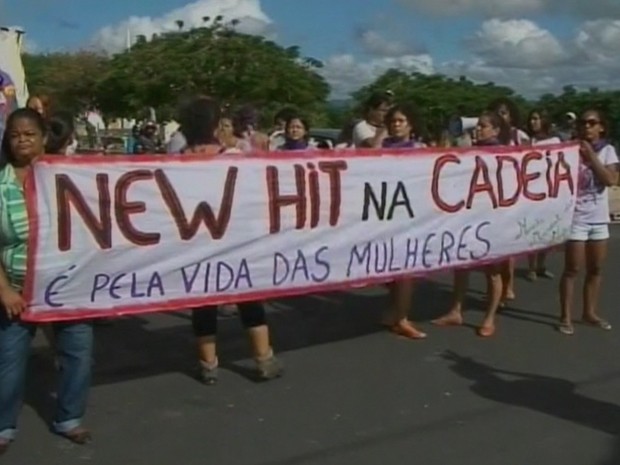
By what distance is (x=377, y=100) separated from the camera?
815 centimetres

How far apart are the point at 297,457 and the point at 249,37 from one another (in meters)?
36.4

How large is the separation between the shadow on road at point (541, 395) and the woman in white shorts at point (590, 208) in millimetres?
1260

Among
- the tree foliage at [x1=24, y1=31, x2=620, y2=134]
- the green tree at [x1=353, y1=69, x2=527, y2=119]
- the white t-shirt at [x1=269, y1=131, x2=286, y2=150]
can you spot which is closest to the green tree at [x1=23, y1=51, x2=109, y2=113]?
the tree foliage at [x1=24, y1=31, x2=620, y2=134]

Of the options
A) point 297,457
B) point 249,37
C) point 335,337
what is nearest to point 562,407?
point 297,457

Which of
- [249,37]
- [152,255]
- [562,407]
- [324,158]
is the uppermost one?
[249,37]

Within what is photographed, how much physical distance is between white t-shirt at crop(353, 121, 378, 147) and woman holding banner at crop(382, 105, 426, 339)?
780mm

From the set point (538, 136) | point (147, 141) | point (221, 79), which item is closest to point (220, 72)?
point (221, 79)

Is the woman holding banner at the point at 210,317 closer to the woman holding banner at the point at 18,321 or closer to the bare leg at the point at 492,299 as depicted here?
the woman holding banner at the point at 18,321

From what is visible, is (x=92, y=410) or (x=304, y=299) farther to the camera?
(x=304, y=299)

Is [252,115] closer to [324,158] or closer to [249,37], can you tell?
[324,158]

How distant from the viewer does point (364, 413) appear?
18.1ft

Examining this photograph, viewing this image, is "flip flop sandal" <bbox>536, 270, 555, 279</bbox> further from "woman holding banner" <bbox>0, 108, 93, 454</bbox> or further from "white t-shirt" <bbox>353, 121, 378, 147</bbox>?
"woman holding banner" <bbox>0, 108, 93, 454</bbox>

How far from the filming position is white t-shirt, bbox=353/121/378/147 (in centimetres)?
816

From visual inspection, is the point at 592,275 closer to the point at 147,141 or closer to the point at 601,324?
the point at 601,324
